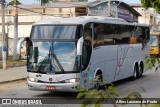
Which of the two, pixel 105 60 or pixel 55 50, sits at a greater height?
pixel 55 50

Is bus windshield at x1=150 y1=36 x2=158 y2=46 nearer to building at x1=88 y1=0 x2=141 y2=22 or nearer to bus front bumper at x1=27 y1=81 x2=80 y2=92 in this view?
building at x1=88 y1=0 x2=141 y2=22

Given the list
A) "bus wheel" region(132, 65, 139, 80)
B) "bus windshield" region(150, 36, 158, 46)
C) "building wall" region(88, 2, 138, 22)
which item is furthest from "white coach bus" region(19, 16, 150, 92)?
"building wall" region(88, 2, 138, 22)

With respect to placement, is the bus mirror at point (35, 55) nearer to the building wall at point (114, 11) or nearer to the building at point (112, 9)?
the building at point (112, 9)

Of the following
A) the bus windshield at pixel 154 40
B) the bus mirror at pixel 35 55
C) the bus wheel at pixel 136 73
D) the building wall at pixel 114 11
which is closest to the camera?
the bus mirror at pixel 35 55

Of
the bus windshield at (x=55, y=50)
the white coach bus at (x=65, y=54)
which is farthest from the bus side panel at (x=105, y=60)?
the bus windshield at (x=55, y=50)

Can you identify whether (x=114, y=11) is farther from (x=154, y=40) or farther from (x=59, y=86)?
(x=59, y=86)

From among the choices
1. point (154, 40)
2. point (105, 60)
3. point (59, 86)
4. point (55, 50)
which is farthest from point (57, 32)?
point (154, 40)

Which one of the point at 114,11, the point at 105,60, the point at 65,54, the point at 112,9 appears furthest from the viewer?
the point at 112,9

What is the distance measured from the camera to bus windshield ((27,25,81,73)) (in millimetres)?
12359

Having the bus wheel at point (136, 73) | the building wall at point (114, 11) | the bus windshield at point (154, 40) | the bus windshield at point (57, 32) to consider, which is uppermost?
the building wall at point (114, 11)

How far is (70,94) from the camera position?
13961mm

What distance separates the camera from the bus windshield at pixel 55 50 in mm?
12359

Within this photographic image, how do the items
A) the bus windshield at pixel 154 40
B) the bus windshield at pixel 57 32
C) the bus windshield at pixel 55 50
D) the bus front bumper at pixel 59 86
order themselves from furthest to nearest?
the bus windshield at pixel 154 40
the bus windshield at pixel 57 32
the bus windshield at pixel 55 50
the bus front bumper at pixel 59 86

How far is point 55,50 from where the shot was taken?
1250 centimetres
